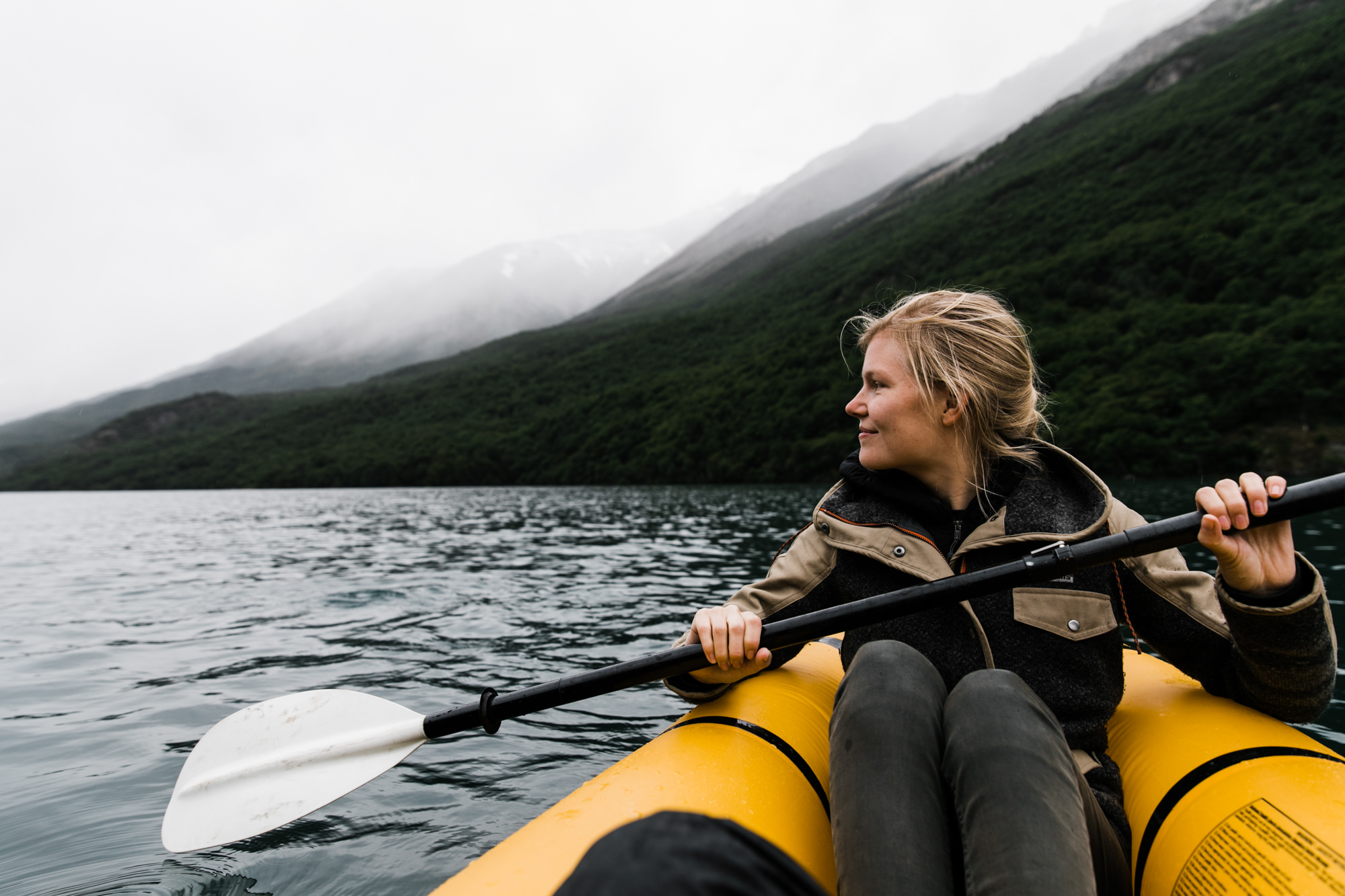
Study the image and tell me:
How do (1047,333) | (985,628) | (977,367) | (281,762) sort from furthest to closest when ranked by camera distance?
1. (1047,333)
2. (281,762)
3. (977,367)
4. (985,628)

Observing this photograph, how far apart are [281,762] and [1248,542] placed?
3.92 meters

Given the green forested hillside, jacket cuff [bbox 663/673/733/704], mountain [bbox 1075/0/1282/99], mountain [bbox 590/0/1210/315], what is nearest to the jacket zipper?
jacket cuff [bbox 663/673/733/704]

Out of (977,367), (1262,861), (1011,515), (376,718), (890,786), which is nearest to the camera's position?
(890,786)

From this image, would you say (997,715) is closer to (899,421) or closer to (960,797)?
(960,797)

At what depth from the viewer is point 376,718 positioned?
11.1 ft

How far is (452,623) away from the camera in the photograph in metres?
7.70

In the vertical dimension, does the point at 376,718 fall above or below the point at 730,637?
below

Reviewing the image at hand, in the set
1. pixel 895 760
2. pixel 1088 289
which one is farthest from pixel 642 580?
pixel 1088 289

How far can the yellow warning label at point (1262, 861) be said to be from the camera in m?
1.57

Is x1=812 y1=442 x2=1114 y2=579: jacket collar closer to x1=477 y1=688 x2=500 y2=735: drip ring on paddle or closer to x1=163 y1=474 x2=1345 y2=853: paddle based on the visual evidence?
x1=163 y1=474 x2=1345 y2=853: paddle

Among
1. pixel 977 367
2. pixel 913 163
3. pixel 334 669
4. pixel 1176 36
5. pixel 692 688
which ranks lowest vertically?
pixel 334 669

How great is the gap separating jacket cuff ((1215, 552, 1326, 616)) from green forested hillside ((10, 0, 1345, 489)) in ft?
25.1

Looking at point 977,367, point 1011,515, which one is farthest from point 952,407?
point 1011,515

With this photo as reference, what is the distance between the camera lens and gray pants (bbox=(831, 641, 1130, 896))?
1.39 meters
